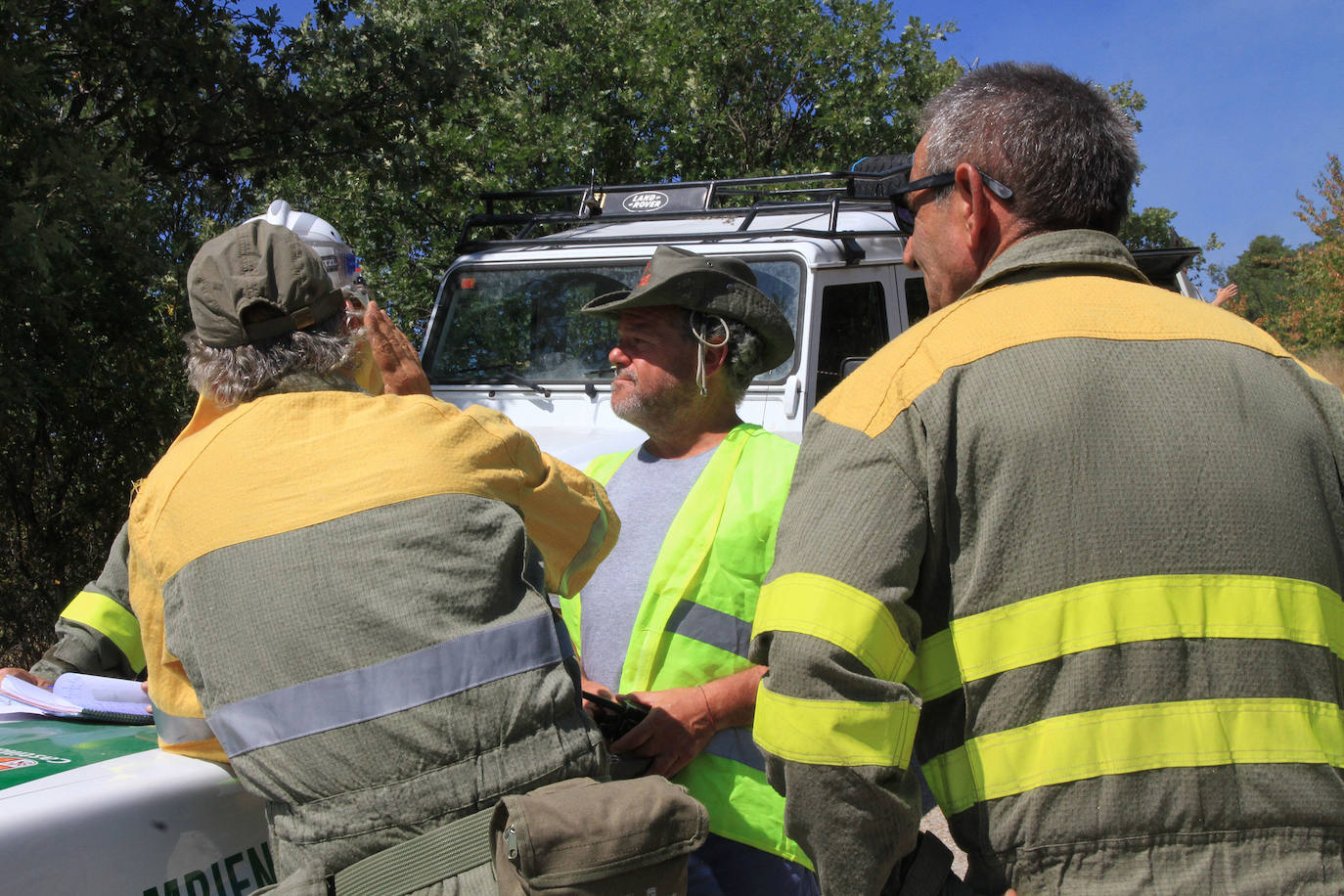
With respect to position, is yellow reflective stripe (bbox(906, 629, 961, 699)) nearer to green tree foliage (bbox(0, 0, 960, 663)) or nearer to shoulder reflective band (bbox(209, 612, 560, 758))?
shoulder reflective band (bbox(209, 612, 560, 758))

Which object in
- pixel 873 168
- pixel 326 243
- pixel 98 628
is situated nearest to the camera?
pixel 98 628

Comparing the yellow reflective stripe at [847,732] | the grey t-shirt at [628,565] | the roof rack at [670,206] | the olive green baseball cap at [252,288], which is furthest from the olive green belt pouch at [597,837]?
the roof rack at [670,206]

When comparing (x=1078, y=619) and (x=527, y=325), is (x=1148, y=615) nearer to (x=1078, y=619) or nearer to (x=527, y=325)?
(x=1078, y=619)

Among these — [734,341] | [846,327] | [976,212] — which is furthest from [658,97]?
[976,212]

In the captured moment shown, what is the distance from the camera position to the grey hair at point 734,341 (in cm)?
274

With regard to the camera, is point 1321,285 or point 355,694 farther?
point 1321,285

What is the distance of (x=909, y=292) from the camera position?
5949mm

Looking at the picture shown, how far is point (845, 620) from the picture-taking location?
4.42ft

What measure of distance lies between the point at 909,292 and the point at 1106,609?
15.7ft

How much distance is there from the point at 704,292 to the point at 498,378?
3289 mm

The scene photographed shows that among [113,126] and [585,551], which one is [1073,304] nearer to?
[585,551]

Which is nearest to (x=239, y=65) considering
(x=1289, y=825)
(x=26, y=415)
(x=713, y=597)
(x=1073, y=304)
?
(x=26, y=415)

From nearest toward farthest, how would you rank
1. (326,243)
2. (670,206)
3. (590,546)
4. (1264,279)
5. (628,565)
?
(590,546), (628,565), (326,243), (670,206), (1264,279)

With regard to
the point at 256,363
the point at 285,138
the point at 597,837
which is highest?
the point at 285,138
